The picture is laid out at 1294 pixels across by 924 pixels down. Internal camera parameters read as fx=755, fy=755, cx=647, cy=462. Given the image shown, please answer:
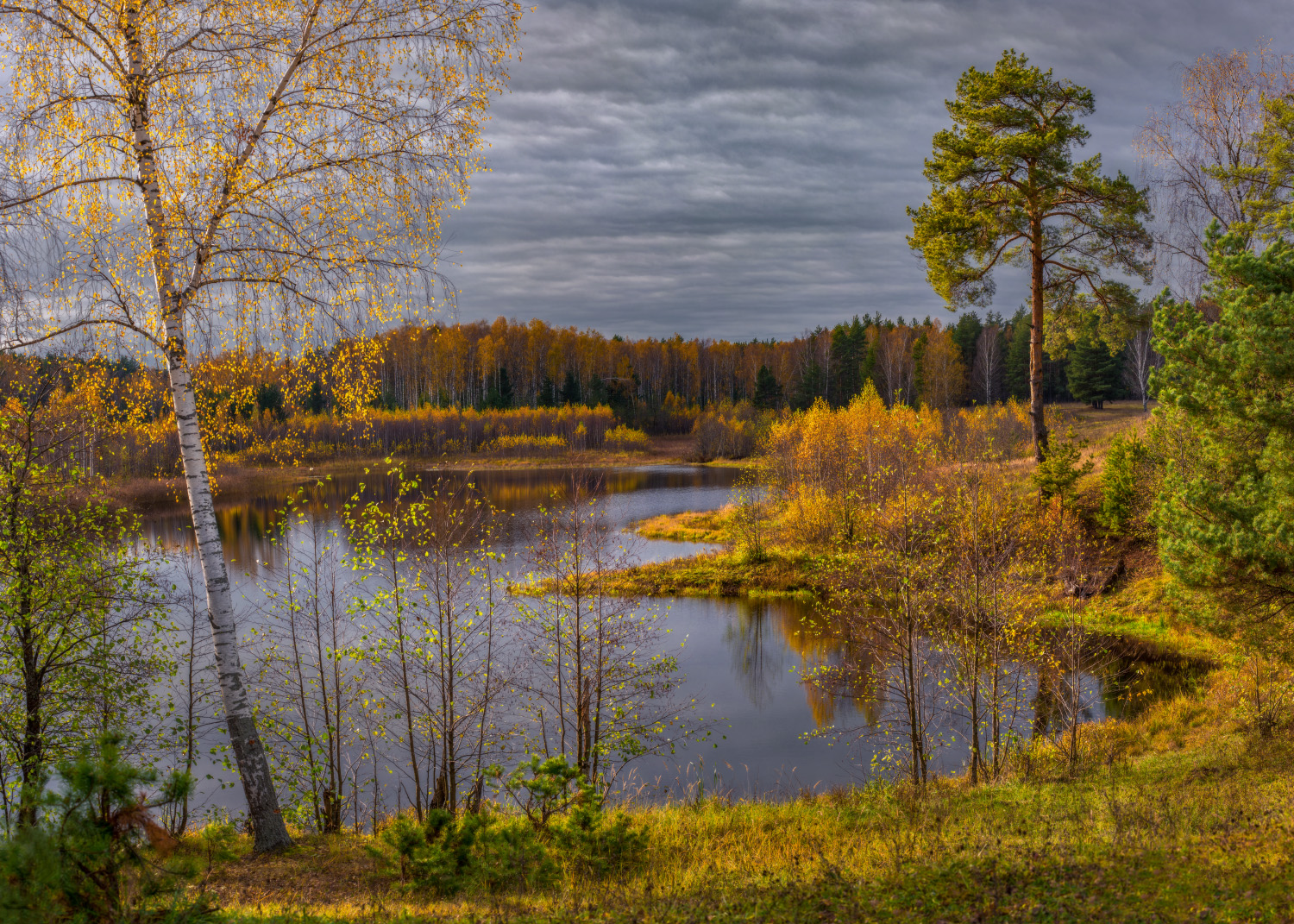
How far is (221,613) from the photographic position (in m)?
7.36

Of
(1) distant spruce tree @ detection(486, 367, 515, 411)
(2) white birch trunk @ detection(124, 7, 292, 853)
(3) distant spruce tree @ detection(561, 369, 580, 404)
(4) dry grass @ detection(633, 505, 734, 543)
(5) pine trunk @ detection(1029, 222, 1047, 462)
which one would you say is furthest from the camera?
(3) distant spruce tree @ detection(561, 369, 580, 404)

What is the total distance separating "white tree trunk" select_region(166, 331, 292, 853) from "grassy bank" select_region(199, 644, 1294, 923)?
504 millimetres

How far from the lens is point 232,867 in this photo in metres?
7.61

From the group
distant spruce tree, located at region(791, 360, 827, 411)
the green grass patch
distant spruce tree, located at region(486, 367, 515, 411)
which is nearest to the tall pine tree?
the green grass patch

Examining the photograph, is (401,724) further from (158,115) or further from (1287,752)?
(1287,752)

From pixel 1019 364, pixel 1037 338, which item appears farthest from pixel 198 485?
pixel 1019 364

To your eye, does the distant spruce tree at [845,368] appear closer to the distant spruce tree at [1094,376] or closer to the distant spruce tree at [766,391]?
the distant spruce tree at [766,391]

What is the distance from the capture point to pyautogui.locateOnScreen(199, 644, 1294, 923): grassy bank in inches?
215

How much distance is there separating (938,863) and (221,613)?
6.92 meters

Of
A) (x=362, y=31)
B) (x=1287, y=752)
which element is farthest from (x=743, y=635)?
(x=362, y=31)

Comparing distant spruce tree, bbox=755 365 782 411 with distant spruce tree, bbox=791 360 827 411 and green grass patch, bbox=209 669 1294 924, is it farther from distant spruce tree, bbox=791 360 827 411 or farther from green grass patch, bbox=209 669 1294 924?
green grass patch, bbox=209 669 1294 924

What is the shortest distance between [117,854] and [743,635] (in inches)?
738

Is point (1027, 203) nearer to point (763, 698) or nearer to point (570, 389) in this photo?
point (763, 698)

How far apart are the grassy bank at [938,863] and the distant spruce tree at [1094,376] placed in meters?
67.2
